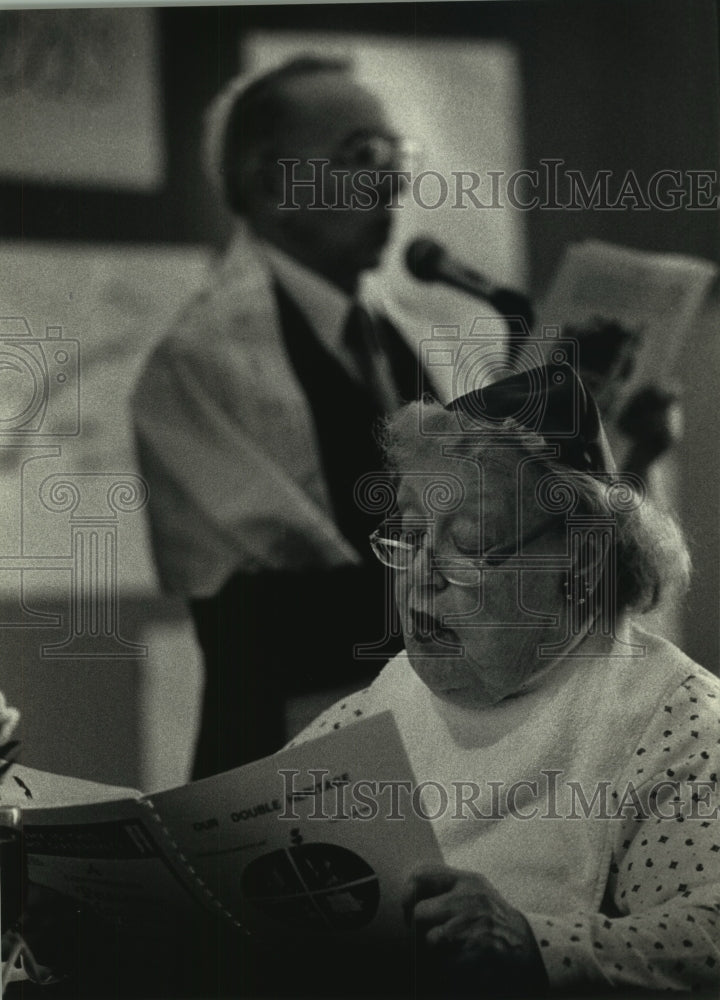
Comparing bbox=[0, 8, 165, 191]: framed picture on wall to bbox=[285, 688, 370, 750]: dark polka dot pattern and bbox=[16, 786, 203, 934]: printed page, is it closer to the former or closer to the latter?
bbox=[285, 688, 370, 750]: dark polka dot pattern

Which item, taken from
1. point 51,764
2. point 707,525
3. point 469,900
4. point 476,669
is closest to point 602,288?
point 707,525

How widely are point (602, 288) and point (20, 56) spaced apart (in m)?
1.38

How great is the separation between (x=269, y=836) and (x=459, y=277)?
4.20 ft

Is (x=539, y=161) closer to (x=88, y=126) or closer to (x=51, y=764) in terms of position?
(x=88, y=126)

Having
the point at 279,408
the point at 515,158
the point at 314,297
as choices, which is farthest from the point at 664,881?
the point at 515,158

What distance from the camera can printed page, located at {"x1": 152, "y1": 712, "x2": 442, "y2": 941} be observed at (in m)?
2.82

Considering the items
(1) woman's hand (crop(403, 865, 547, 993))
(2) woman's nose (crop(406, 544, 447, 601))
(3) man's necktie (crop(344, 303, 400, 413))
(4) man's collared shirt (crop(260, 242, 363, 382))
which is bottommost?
(1) woman's hand (crop(403, 865, 547, 993))

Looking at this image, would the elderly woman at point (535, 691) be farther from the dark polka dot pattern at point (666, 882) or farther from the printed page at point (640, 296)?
the printed page at point (640, 296)

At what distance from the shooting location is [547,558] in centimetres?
281

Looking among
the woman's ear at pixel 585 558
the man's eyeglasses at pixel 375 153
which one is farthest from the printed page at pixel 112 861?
the man's eyeglasses at pixel 375 153

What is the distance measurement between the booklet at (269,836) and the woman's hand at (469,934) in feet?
0.14

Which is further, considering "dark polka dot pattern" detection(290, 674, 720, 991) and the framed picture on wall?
the framed picture on wall

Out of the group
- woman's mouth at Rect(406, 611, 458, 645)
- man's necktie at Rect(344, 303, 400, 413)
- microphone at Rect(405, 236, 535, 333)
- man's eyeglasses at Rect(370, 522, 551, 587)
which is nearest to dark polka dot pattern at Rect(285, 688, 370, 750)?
woman's mouth at Rect(406, 611, 458, 645)

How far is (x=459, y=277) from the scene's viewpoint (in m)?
2.86
